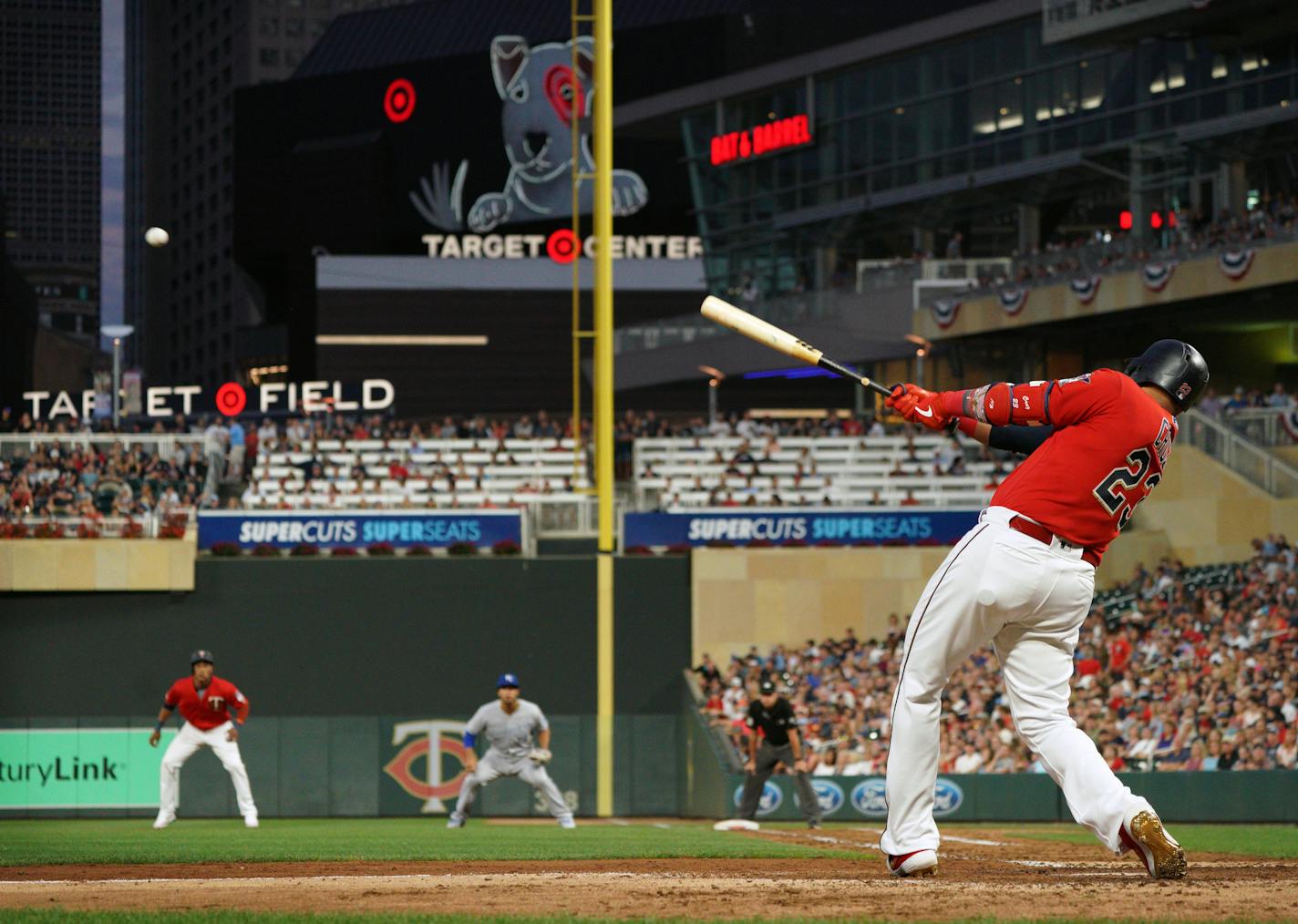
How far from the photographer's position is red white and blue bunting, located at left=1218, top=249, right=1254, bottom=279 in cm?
3344

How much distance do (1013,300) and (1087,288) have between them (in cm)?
225

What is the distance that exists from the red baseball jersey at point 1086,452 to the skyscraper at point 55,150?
4031 inches

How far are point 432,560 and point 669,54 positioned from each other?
38709 mm

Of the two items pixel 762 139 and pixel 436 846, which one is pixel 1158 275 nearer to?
pixel 762 139

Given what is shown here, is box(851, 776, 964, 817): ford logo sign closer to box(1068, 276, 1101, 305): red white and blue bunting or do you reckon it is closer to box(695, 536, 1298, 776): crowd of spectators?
box(695, 536, 1298, 776): crowd of spectators

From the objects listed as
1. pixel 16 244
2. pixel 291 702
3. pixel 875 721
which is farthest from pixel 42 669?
pixel 16 244

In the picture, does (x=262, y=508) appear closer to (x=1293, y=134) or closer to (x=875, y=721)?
(x=875, y=721)

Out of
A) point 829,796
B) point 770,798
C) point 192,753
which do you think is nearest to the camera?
point 192,753

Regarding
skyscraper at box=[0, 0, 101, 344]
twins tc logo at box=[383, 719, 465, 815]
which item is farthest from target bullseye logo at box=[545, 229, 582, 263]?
skyscraper at box=[0, 0, 101, 344]

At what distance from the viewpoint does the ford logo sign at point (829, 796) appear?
21.5 m

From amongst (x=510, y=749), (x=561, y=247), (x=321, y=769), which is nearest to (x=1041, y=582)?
(x=510, y=749)

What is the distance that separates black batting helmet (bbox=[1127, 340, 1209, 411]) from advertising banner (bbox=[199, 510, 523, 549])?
20225 millimetres

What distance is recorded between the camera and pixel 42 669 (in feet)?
87.4

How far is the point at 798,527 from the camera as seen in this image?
27516 mm
